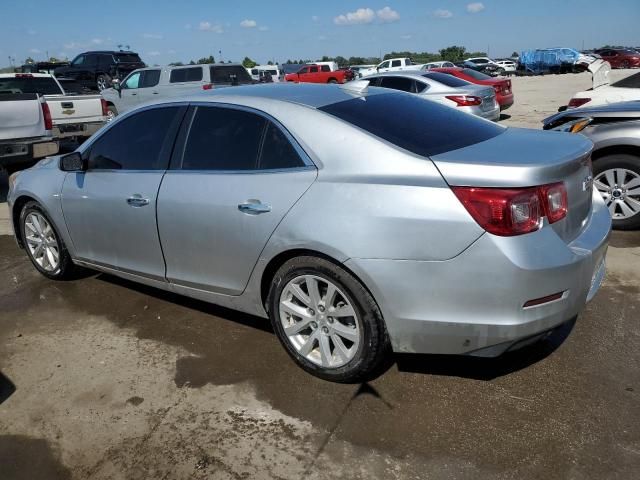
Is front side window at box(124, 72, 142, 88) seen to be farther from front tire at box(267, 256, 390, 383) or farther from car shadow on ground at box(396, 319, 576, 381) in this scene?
car shadow on ground at box(396, 319, 576, 381)

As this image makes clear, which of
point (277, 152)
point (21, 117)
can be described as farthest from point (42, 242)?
point (21, 117)

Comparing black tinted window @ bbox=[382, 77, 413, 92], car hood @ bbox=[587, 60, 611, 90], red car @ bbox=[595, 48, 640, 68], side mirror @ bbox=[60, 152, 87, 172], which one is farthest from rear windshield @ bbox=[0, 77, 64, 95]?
red car @ bbox=[595, 48, 640, 68]

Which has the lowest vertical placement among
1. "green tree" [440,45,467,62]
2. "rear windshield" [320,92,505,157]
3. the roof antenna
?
"green tree" [440,45,467,62]

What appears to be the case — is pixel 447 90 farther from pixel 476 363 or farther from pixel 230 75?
pixel 476 363

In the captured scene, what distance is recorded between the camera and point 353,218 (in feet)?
8.82

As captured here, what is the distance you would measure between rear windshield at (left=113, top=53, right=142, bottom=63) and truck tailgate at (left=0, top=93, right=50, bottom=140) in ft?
60.4

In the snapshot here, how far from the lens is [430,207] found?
2.52 metres

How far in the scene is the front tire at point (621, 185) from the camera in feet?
17.2

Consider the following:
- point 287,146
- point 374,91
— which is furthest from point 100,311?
point 374,91

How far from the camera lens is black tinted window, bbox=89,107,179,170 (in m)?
3.70

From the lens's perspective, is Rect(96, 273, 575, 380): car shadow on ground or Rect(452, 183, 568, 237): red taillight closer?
Rect(452, 183, 568, 237): red taillight

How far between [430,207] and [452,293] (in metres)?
0.40

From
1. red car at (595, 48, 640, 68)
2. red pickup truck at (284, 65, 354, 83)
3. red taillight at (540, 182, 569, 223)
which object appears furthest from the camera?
red car at (595, 48, 640, 68)

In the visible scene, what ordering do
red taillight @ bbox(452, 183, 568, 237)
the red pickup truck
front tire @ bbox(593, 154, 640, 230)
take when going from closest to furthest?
Answer: red taillight @ bbox(452, 183, 568, 237) < front tire @ bbox(593, 154, 640, 230) < the red pickup truck
